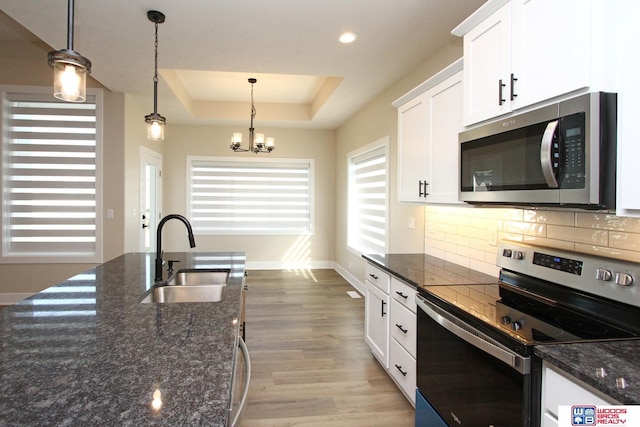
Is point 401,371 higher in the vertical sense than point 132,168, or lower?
lower

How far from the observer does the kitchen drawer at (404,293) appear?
2.22 m

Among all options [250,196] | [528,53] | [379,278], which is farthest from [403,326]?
[250,196]

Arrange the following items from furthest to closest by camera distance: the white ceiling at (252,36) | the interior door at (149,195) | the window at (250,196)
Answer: the window at (250,196) < the interior door at (149,195) < the white ceiling at (252,36)

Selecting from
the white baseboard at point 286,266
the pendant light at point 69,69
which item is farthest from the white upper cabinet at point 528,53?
the white baseboard at point 286,266

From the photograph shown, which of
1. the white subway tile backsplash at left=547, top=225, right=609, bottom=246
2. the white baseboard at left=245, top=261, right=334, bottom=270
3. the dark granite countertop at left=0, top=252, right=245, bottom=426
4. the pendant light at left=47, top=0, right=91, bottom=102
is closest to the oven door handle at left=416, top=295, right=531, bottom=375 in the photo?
the white subway tile backsplash at left=547, top=225, right=609, bottom=246

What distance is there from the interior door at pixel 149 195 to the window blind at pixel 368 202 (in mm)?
3086

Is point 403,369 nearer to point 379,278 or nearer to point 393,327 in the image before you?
point 393,327

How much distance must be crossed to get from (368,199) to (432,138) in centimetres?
288

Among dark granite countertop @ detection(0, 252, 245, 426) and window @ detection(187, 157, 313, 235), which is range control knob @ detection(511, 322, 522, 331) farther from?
window @ detection(187, 157, 313, 235)

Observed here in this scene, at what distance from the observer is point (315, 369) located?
2.92 metres

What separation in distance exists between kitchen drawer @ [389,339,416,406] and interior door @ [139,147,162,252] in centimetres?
402

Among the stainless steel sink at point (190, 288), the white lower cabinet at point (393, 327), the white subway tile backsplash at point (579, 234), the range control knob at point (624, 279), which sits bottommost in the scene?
the white lower cabinet at point (393, 327)

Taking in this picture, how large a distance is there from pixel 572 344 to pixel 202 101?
5930mm

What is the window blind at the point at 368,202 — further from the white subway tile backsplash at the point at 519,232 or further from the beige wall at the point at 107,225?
the beige wall at the point at 107,225
